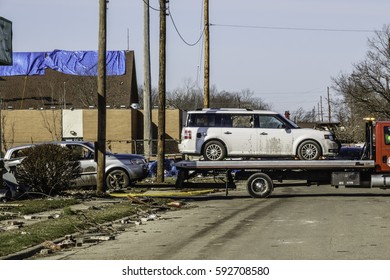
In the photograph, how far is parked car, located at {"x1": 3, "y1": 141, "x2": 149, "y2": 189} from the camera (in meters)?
28.0

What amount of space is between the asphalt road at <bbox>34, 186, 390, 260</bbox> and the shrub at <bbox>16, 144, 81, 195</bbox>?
12.7 ft

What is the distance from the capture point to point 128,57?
7325cm

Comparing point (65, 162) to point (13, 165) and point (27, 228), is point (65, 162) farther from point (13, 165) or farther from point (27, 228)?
point (27, 228)

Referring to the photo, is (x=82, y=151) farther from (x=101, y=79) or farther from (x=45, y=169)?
(x=45, y=169)

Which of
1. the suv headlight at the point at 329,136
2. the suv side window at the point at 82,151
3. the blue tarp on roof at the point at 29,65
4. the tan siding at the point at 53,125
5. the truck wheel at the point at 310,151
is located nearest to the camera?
the suv headlight at the point at 329,136

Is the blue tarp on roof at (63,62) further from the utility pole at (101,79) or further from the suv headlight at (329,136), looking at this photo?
the suv headlight at (329,136)

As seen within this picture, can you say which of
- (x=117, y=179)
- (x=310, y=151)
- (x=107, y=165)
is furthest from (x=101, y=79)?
(x=310, y=151)

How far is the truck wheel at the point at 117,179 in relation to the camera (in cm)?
2864

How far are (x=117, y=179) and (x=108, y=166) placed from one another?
1.80 ft

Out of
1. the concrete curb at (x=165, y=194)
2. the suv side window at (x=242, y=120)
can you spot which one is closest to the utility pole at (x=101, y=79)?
the concrete curb at (x=165, y=194)

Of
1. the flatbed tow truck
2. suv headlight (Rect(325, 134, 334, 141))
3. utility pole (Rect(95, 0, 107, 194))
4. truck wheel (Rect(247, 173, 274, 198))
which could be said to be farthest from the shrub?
suv headlight (Rect(325, 134, 334, 141))

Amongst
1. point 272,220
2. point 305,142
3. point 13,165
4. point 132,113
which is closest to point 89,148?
point 13,165

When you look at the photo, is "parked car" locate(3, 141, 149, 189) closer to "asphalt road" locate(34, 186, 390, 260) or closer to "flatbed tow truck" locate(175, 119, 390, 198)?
"flatbed tow truck" locate(175, 119, 390, 198)

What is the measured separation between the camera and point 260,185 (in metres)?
25.8
